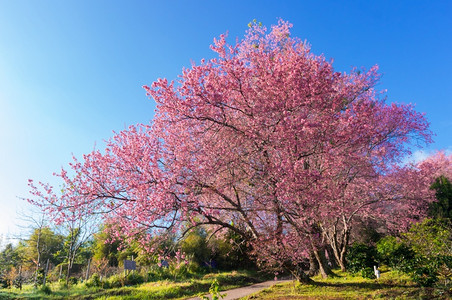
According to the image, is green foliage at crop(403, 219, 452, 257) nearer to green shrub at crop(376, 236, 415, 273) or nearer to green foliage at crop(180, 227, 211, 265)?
green shrub at crop(376, 236, 415, 273)

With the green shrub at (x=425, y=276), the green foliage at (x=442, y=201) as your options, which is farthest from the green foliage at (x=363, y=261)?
the green foliage at (x=442, y=201)

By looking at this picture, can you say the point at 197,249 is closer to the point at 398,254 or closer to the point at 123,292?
the point at 123,292

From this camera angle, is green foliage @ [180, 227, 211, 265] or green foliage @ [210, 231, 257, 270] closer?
green foliage @ [180, 227, 211, 265]

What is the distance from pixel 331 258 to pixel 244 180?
10701mm

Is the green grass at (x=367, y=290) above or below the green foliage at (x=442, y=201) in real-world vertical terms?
below

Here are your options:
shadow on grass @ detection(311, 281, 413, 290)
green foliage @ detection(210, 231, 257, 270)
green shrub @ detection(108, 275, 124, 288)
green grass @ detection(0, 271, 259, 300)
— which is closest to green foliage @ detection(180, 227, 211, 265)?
green foliage @ detection(210, 231, 257, 270)

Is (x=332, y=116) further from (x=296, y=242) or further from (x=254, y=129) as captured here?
(x=296, y=242)

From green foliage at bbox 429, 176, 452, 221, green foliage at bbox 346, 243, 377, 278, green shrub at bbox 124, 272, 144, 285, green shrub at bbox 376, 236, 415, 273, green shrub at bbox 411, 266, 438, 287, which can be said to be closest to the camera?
green shrub at bbox 411, 266, 438, 287

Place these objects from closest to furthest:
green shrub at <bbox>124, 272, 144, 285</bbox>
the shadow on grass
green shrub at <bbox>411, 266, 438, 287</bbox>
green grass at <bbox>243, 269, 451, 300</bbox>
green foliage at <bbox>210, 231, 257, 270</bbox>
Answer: green grass at <bbox>243, 269, 451, 300</bbox> → green shrub at <bbox>411, 266, 438, 287</bbox> → the shadow on grass → green shrub at <bbox>124, 272, 144, 285</bbox> → green foliage at <bbox>210, 231, 257, 270</bbox>

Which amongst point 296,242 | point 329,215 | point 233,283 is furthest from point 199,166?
point 233,283

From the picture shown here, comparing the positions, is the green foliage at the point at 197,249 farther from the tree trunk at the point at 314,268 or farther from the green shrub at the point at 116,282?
the tree trunk at the point at 314,268

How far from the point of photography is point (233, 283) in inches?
630

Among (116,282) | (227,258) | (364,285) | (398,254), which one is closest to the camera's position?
(364,285)

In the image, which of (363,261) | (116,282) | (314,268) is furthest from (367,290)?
(116,282)
